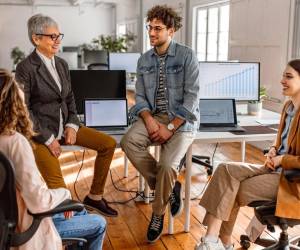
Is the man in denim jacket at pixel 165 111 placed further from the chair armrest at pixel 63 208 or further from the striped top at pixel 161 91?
the chair armrest at pixel 63 208

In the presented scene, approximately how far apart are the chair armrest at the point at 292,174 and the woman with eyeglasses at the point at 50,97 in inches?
47.9

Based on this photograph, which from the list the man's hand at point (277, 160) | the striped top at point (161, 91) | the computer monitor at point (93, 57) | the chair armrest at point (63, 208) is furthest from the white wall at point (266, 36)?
the chair armrest at point (63, 208)

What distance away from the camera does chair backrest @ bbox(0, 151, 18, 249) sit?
1.42 metres

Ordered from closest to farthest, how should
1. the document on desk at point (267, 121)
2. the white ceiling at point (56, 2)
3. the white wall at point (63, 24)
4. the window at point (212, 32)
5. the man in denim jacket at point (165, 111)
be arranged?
the man in denim jacket at point (165, 111)
the document on desk at point (267, 121)
the window at point (212, 32)
the white ceiling at point (56, 2)
the white wall at point (63, 24)

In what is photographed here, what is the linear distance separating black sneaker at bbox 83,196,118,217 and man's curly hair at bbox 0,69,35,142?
66.1 inches

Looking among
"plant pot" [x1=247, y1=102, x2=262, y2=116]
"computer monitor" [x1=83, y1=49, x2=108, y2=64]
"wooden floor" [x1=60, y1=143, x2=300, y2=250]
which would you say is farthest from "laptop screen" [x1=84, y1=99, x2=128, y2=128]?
"computer monitor" [x1=83, y1=49, x2=108, y2=64]

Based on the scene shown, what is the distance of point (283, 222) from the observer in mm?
2182

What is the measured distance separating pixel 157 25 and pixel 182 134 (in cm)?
74

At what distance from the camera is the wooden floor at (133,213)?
2.87 m

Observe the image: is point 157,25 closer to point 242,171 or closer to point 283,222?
point 242,171

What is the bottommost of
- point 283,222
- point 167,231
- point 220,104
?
point 167,231

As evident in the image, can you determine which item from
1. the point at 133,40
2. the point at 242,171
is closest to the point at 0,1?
the point at 133,40

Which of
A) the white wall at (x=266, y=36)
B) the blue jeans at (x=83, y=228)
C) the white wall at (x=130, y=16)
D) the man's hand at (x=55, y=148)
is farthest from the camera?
the white wall at (x=130, y=16)

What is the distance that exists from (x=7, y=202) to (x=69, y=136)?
135 centimetres
